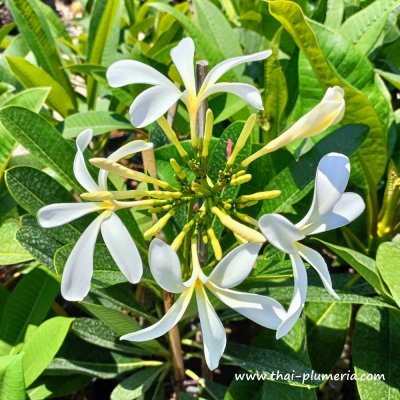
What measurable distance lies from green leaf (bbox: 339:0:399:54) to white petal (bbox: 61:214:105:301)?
2.71ft

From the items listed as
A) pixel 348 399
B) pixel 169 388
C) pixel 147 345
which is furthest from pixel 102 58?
pixel 348 399

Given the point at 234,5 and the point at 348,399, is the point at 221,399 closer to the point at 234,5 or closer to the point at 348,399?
the point at 348,399

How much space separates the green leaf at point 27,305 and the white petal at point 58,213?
1.71 ft

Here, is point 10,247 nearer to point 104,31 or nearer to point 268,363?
point 268,363

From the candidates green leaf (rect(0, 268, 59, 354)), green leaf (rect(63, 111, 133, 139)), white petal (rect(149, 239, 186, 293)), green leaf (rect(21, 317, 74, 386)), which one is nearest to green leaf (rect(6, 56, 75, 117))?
green leaf (rect(63, 111, 133, 139))

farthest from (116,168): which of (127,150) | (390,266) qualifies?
(390,266)

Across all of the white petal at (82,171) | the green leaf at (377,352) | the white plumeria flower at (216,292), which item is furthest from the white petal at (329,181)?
the green leaf at (377,352)

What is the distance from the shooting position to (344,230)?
1191 millimetres

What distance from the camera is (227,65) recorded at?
75 centimetres

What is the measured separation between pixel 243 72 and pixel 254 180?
512 millimetres

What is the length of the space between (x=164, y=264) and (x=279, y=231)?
14 centimetres

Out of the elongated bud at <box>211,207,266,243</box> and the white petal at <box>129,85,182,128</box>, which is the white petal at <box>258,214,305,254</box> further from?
the white petal at <box>129,85,182,128</box>

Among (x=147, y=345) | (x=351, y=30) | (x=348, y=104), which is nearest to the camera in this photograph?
(x=348, y=104)

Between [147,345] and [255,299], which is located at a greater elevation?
[255,299]
